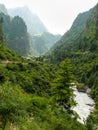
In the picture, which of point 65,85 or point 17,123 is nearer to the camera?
point 17,123

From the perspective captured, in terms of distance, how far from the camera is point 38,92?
77.3 metres

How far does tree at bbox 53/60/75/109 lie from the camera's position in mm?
59747

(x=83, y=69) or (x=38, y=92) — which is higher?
(x=83, y=69)

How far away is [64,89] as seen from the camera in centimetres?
6059

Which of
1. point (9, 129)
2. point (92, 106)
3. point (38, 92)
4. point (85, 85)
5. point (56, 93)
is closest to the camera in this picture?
point (9, 129)

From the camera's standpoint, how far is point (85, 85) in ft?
525

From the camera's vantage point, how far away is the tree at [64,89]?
5975 centimetres

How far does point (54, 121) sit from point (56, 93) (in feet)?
62.7

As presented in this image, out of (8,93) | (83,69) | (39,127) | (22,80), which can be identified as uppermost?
(83,69)

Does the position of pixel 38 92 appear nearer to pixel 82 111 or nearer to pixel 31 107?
pixel 82 111

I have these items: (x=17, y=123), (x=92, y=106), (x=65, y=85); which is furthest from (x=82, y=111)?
(x=17, y=123)

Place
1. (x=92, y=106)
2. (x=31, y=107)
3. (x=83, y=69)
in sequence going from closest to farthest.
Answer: (x=31, y=107) < (x=92, y=106) < (x=83, y=69)

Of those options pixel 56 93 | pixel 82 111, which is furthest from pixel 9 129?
pixel 82 111

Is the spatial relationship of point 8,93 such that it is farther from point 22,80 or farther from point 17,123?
point 22,80
